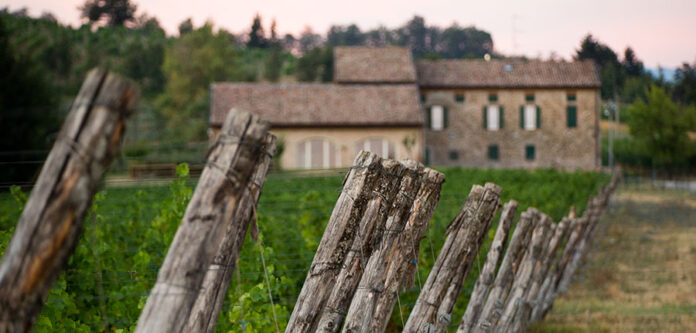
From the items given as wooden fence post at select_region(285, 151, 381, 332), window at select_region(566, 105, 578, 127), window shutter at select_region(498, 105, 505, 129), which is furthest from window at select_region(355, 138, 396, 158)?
wooden fence post at select_region(285, 151, 381, 332)

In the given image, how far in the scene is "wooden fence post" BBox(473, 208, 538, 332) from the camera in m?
5.01

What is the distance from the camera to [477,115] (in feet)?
123

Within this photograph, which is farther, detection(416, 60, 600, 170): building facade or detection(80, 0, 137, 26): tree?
detection(80, 0, 137, 26): tree

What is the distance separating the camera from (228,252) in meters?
2.17

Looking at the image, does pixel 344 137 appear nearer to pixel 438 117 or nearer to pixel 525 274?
pixel 438 117

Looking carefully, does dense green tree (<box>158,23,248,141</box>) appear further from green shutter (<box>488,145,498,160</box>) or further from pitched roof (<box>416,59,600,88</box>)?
green shutter (<box>488,145,498,160</box>)

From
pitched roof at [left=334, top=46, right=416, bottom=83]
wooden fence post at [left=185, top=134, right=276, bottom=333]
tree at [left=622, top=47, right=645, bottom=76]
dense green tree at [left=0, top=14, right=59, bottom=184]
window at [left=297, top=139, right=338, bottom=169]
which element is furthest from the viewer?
tree at [left=622, top=47, right=645, bottom=76]

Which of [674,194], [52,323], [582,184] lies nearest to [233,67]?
[674,194]

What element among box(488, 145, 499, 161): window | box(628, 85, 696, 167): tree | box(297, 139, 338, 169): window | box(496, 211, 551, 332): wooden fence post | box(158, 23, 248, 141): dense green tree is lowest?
box(496, 211, 551, 332): wooden fence post

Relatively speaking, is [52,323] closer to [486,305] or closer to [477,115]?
[486,305]

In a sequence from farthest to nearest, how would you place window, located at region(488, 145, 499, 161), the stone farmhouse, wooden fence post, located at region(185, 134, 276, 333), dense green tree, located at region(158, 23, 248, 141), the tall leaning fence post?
1. dense green tree, located at region(158, 23, 248, 141)
2. window, located at region(488, 145, 499, 161)
3. the stone farmhouse
4. wooden fence post, located at region(185, 134, 276, 333)
5. the tall leaning fence post

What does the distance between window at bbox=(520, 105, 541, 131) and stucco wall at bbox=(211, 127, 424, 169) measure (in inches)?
331

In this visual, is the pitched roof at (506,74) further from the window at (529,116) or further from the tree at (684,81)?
the tree at (684,81)

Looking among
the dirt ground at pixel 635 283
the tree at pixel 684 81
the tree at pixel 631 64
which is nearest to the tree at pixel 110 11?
the tree at pixel 631 64
